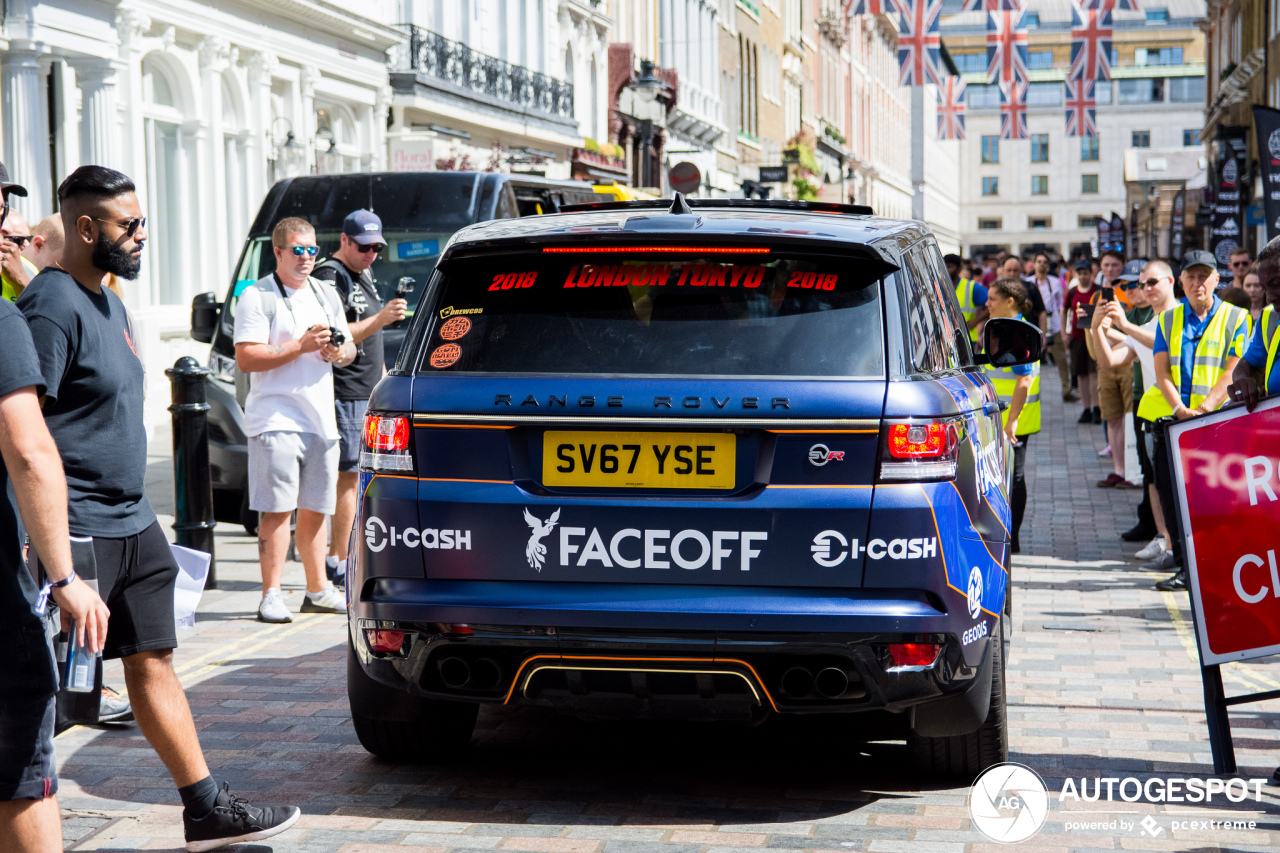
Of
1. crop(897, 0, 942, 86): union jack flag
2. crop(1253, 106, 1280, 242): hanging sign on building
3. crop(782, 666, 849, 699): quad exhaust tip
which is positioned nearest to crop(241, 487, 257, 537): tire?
crop(782, 666, 849, 699): quad exhaust tip

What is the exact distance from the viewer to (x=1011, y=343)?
6621 mm

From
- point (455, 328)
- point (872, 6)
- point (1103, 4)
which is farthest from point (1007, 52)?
point (455, 328)

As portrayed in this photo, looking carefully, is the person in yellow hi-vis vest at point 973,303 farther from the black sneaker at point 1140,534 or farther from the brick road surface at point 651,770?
the brick road surface at point 651,770

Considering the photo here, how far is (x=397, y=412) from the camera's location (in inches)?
180

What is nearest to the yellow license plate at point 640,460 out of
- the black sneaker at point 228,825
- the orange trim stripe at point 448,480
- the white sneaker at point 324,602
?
the orange trim stripe at point 448,480

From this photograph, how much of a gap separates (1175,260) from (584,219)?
35425 millimetres

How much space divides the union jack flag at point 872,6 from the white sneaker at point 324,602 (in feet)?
88.4

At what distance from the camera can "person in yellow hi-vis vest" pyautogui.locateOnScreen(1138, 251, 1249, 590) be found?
27.6ft

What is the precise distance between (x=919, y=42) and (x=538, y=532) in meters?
34.4

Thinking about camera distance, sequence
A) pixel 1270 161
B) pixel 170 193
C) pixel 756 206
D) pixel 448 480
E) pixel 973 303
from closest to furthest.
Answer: pixel 448 480 < pixel 756 206 < pixel 1270 161 < pixel 973 303 < pixel 170 193

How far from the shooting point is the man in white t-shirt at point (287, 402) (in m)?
7.51

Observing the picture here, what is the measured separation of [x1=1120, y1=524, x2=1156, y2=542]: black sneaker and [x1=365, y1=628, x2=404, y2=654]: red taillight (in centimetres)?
722

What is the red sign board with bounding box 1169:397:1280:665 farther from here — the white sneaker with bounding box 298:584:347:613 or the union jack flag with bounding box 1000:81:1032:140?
the union jack flag with bounding box 1000:81:1032:140

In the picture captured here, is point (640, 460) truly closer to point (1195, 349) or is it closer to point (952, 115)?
Answer: point (1195, 349)
